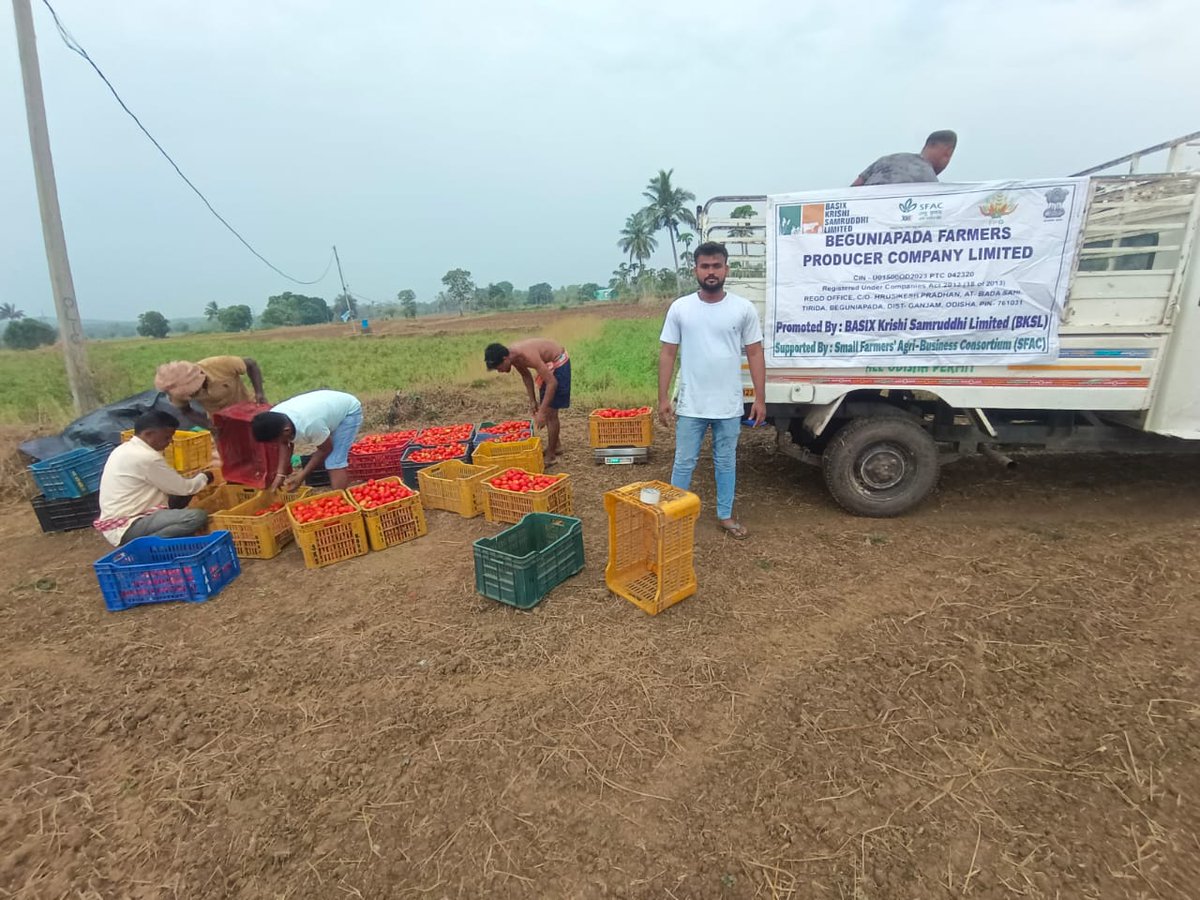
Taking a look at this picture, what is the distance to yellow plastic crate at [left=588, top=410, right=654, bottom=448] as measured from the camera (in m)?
6.25

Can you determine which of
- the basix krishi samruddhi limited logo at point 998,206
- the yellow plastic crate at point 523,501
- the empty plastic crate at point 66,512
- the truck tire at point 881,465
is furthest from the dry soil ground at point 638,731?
the basix krishi samruddhi limited logo at point 998,206

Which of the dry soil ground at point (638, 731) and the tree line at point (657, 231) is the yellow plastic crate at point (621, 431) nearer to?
the dry soil ground at point (638, 731)

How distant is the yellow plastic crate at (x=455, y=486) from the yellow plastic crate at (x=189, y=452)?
2.17 metres

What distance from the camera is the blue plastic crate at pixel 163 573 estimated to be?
3.85 m

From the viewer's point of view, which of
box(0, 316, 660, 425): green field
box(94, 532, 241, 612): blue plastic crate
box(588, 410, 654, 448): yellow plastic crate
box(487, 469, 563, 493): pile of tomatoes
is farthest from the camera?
box(0, 316, 660, 425): green field

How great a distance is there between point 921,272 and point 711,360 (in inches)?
67.3

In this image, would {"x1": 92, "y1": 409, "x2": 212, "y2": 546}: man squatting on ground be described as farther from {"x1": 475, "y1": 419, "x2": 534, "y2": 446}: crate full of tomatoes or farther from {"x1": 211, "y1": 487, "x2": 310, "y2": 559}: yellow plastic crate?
{"x1": 475, "y1": 419, "x2": 534, "y2": 446}: crate full of tomatoes

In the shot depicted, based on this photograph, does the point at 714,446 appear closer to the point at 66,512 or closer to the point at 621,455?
the point at 621,455

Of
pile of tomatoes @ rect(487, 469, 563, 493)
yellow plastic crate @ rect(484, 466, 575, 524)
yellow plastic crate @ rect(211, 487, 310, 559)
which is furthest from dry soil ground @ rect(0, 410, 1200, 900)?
pile of tomatoes @ rect(487, 469, 563, 493)

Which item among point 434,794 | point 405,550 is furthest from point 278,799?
point 405,550

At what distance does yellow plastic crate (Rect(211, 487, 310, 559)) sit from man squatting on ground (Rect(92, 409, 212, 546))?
0.86 ft

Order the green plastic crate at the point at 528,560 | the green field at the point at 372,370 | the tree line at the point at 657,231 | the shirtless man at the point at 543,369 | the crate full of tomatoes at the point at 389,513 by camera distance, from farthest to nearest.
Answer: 1. the tree line at the point at 657,231
2. the green field at the point at 372,370
3. the shirtless man at the point at 543,369
4. the crate full of tomatoes at the point at 389,513
5. the green plastic crate at the point at 528,560

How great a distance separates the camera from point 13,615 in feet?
13.0

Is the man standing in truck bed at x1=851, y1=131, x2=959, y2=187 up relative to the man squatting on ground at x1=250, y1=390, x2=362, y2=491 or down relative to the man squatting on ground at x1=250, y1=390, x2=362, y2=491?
up
